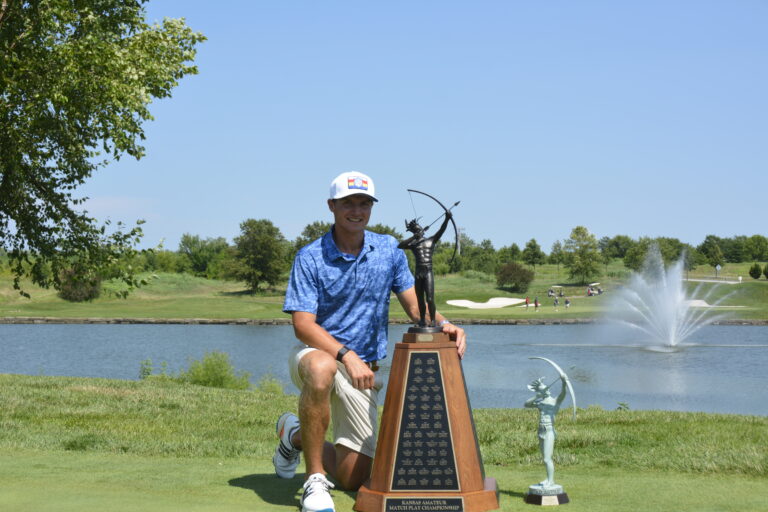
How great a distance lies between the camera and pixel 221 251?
13475 centimetres

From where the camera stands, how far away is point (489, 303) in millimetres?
87750

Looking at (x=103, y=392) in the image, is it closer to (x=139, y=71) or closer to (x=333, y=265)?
(x=139, y=71)

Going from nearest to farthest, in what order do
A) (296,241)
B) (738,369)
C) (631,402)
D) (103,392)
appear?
(103,392)
(631,402)
(738,369)
(296,241)

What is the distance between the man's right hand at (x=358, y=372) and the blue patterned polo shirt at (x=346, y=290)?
396 mm

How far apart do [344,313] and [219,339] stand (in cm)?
4870

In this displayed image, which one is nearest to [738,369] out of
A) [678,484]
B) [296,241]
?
[678,484]

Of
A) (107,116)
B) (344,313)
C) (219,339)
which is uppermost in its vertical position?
(107,116)

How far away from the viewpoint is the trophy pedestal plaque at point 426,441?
5.25 metres

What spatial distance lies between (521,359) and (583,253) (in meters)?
65.6

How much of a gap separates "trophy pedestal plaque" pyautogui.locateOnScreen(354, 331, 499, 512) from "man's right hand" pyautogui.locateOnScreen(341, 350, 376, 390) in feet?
0.67

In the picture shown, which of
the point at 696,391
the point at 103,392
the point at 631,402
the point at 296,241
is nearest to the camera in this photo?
the point at 103,392

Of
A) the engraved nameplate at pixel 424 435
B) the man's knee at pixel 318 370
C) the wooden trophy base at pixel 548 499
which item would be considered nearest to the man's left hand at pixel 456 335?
the engraved nameplate at pixel 424 435

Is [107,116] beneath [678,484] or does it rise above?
above

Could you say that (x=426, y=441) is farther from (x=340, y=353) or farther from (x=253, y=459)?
(x=253, y=459)
